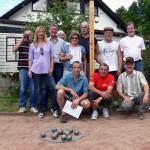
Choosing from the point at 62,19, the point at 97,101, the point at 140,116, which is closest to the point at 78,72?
the point at 97,101

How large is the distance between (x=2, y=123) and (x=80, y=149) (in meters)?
2.27

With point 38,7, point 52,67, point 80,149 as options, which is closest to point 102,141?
point 80,149

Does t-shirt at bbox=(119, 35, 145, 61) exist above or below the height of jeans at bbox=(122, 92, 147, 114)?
above

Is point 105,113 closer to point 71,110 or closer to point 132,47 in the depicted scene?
point 71,110

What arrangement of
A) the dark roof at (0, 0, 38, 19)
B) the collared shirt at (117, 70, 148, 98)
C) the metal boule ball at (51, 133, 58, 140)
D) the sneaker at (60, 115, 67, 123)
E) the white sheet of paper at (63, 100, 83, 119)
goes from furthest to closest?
the dark roof at (0, 0, 38, 19), the collared shirt at (117, 70, 148, 98), the white sheet of paper at (63, 100, 83, 119), the sneaker at (60, 115, 67, 123), the metal boule ball at (51, 133, 58, 140)

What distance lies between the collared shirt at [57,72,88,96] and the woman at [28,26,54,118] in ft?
1.19

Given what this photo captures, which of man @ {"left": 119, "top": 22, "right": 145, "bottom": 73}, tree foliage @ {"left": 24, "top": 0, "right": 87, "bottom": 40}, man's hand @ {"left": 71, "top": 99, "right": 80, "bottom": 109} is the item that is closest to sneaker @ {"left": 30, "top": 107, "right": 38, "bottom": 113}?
man's hand @ {"left": 71, "top": 99, "right": 80, "bottom": 109}

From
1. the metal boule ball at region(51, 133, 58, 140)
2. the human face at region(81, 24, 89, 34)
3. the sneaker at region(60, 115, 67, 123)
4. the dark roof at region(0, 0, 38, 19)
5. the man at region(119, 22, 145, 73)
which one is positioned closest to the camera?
the metal boule ball at region(51, 133, 58, 140)

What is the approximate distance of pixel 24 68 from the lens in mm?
6902

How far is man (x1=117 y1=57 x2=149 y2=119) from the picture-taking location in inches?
258

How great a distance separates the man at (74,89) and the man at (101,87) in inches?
7.4

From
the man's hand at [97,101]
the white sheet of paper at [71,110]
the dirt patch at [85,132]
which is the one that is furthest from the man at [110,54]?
the white sheet of paper at [71,110]

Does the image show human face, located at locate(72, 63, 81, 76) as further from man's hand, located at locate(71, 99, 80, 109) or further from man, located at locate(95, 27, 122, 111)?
man, located at locate(95, 27, 122, 111)

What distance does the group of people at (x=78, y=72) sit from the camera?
21.2 ft
